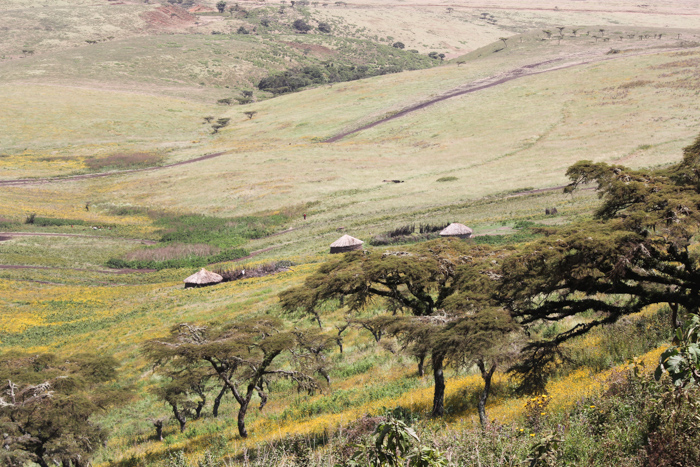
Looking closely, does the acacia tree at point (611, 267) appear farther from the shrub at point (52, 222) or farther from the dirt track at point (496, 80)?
the dirt track at point (496, 80)

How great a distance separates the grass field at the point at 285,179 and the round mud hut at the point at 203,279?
179 centimetres

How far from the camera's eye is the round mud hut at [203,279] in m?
49.2

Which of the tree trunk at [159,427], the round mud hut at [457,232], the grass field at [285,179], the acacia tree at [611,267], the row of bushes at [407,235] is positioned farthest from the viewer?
the row of bushes at [407,235]

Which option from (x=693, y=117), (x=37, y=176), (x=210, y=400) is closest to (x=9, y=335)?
(x=210, y=400)

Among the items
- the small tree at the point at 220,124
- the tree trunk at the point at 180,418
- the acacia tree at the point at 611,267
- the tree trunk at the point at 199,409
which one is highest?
the acacia tree at the point at 611,267

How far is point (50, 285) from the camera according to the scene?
52594 mm

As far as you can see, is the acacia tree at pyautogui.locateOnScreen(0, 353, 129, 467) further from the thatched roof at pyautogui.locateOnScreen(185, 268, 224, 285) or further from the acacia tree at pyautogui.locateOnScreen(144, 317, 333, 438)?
the thatched roof at pyautogui.locateOnScreen(185, 268, 224, 285)

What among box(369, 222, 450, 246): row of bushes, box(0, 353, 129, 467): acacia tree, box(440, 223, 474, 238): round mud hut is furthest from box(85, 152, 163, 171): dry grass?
box(0, 353, 129, 467): acacia tree

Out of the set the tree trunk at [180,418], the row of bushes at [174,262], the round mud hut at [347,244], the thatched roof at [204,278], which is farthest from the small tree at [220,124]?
the tree trunk at [180,418]

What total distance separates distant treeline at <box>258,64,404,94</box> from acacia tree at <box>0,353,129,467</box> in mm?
166654

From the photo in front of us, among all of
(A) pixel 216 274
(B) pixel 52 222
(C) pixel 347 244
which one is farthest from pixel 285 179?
(C) pixel 347 244

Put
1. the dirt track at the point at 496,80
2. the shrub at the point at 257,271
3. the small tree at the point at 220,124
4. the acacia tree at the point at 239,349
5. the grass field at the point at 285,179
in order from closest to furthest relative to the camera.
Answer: the acacia tree at the point at 239,349 < the grass field at the point at 285,179 < the shrub at the point at 257,271 < the dirt track at the point at 496,80 < the small tree at the point at 220,124

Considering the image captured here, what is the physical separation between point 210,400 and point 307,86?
164073 mm

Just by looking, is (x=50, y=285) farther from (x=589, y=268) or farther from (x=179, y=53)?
→ (x=179, y=53)
